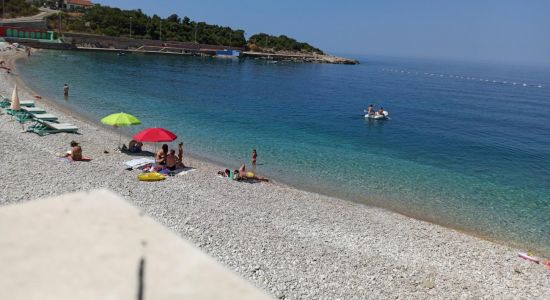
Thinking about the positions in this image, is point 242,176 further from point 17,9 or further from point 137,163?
point 17,9

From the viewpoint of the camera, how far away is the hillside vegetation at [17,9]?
3713 inches

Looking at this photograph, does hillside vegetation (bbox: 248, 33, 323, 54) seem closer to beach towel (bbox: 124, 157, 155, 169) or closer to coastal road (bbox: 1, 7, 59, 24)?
coastal road (bbox: 1, 7, 59, 24)

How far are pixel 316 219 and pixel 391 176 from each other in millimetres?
9246

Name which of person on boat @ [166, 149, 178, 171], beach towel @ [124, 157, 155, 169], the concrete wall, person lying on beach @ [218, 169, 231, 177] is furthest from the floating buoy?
the concrete wall

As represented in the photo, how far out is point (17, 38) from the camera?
7581 cm

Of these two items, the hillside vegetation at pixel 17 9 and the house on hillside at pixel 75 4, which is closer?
the hillside vegetation at pixel 17 9

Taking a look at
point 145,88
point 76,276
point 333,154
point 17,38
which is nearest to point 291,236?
point 76,276

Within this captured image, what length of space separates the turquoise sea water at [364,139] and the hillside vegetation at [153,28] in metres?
47.4

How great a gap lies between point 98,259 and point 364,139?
3030 cm

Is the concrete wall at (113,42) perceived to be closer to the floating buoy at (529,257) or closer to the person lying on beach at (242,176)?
the person lying on beach at (242,176)

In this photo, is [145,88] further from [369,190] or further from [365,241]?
[365,241]

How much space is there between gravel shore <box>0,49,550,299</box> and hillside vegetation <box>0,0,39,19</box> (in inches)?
3723

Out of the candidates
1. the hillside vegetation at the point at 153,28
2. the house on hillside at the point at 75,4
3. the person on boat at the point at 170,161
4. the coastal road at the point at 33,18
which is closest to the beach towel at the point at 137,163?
the person on boat at the point at 170,161

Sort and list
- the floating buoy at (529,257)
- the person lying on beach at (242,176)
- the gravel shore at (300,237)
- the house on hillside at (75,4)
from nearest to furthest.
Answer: the gravel shore at (300,237) < the floating buoy at (529,257) < the person lying on beach at (242,176) < the house on hillside at (75,4)
